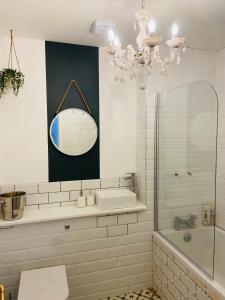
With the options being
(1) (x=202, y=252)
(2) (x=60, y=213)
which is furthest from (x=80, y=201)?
(1) (x=202, y=252)

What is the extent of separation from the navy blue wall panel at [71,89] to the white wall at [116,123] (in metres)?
0.07

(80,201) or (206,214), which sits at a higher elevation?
(80,201)

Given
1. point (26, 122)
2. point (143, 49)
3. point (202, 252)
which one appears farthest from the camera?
point (26, 122)

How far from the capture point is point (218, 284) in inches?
64.9

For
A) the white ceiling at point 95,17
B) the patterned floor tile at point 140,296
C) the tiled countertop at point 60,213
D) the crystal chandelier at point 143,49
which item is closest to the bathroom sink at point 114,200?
the tiled countertop at point 60,213

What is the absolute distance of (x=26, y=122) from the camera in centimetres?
227

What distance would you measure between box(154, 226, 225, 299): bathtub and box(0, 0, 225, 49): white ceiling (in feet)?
6.11

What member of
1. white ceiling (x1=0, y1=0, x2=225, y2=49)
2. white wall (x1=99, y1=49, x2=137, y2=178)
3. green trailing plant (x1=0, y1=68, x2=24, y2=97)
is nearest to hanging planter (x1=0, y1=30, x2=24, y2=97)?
green trailing plant (x1=0, y1=68, x2=24, y2=97)

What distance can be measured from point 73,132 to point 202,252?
5.38 feet

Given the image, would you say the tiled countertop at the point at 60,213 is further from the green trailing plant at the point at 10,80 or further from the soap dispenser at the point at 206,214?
the green trailing plant at the point at 10,80

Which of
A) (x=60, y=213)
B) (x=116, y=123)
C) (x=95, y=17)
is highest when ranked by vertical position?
(x=95, y=17)

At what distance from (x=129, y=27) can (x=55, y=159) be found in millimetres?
1404

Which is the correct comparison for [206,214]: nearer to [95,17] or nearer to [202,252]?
[202,252]

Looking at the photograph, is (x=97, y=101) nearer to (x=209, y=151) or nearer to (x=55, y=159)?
(x=55, y=159)
